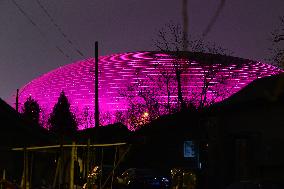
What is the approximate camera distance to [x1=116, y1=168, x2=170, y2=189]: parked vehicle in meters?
26.7

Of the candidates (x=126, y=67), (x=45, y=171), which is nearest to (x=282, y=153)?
(x=45, y=171)

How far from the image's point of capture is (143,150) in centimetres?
3606

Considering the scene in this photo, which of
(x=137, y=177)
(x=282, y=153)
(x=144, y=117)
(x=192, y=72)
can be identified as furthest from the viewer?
Result: (x=192, y=72)

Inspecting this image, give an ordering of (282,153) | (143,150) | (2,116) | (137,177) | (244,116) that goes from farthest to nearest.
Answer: (143,150), (137,177), (244,116), (282,153), (2,116)

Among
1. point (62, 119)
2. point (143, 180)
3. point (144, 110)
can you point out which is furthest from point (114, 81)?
point (143, 180)

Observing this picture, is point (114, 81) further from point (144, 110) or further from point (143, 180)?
point (143, 180)

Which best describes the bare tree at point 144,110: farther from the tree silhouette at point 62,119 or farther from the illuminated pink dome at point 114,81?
the tree silhouette at point 62,119

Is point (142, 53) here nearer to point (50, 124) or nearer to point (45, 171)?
point (50, 124)

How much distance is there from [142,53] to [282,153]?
270 ft

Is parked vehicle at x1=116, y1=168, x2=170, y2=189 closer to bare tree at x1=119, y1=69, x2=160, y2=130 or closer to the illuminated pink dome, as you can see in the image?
bare tree at x1=119, y1=69, x2=160, y2=130

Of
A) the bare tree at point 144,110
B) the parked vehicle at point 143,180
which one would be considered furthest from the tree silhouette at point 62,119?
the parked vehicle at point 143,180

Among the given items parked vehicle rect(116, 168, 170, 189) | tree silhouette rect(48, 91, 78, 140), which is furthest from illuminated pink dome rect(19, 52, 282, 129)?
parked vehicle rect(116, 168, 170, 189)

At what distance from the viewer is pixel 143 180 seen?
26844 millimetres

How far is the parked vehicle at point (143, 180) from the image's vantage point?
26.7 meters
